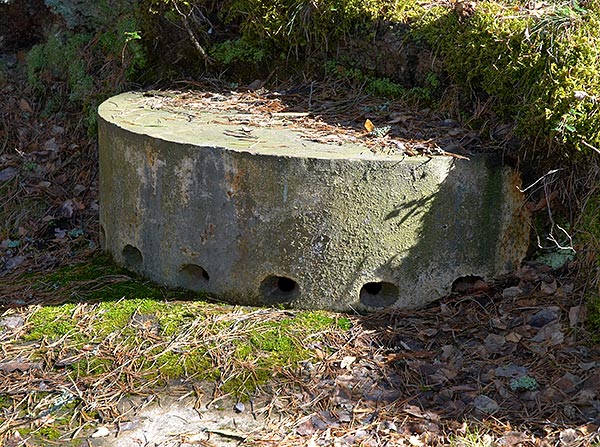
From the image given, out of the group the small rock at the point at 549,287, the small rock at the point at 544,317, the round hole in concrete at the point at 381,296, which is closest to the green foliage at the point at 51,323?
the round hole in concrete at the point at 381,296

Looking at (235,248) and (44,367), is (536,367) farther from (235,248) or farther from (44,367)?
(44,367)

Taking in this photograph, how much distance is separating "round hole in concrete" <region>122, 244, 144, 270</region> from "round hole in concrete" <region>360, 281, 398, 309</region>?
144 cm

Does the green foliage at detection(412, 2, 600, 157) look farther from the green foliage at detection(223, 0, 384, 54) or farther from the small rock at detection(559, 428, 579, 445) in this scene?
the small rock at detection(559, 428, 579, 445)

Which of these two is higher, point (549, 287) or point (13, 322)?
point (549, 287)

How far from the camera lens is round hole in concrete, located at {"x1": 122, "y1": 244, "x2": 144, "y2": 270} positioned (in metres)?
5.04

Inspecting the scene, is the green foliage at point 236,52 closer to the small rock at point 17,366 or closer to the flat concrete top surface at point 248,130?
the flat concrete top surface at point 248,130

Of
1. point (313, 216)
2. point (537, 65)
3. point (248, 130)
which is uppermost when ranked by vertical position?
point (537, 65)

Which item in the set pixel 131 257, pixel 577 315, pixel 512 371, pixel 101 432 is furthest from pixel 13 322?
pixel 577 315

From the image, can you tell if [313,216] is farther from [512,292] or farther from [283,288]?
[512,292]

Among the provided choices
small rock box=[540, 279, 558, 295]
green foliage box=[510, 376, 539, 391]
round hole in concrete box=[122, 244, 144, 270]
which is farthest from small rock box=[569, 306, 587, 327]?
round hole in concrete box=[122, 244, 144, 270]

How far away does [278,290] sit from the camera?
467 cm

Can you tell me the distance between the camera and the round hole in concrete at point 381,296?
455cm

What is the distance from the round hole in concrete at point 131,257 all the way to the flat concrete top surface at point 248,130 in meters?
0.80

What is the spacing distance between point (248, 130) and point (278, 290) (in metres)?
0.95
